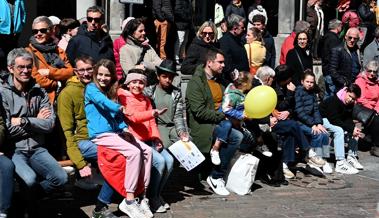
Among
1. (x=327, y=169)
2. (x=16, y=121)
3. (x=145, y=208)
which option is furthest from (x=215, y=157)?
(x=16, y=121)

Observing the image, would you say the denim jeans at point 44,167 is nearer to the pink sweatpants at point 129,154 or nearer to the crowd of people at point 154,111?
the crowd of people at point 154,111

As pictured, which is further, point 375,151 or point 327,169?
point 375,151

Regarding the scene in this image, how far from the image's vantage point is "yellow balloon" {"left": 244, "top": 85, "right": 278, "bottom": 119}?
8625mm

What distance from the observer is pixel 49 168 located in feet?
23.3

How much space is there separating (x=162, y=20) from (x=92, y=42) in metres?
4.78

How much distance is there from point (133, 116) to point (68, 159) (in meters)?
0.85

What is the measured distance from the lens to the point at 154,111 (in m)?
7.80

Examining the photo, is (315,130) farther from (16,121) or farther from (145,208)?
(16,121)

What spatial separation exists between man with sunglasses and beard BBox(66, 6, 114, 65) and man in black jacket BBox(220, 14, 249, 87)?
1785 millimetres

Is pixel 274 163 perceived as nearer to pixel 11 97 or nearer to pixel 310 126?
pixel 310 126

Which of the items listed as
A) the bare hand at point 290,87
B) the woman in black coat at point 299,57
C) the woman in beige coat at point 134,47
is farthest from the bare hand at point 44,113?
the woman in black coat at point 299,57

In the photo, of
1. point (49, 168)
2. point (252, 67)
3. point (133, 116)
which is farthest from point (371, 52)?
point (49, 168)

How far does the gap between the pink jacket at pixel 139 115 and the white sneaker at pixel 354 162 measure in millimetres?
3801

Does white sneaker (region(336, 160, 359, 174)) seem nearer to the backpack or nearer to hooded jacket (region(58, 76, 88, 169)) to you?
the backpack
